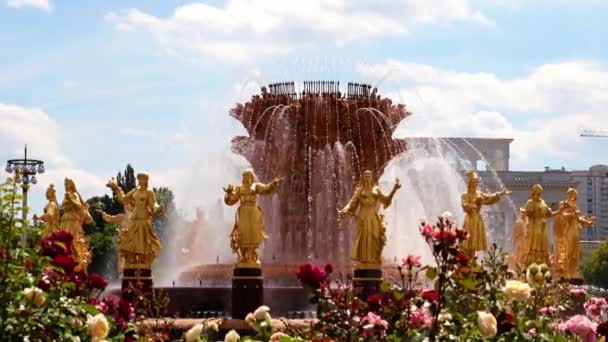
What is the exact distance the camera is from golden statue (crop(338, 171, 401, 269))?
53.5 ft

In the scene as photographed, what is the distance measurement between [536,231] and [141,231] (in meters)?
6.29

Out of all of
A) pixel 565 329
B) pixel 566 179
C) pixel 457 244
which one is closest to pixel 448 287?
pixel 457 244

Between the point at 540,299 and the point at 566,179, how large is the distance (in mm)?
73607

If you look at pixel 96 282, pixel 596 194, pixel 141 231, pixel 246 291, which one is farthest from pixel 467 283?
pixel 596 194

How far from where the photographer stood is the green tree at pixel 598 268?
208ft

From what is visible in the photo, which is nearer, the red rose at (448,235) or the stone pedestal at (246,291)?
the red rose at (448,235)

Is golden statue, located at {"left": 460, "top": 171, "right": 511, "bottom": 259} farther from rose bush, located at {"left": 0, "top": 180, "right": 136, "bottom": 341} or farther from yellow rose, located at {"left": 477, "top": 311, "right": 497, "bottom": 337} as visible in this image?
yellow rose, located at {"left": 477, "top": 311, "right": 497, "bottom": 337}

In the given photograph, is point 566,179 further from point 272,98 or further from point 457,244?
point 457,244

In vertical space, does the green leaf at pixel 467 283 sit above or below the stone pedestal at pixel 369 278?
below

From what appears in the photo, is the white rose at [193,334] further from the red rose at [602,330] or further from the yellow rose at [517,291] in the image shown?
the red rose at [602,330]

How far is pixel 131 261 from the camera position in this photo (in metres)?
16.9

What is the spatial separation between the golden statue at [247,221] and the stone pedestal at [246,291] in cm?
12

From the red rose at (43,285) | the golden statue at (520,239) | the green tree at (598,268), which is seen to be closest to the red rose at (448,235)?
the red rose at (43,285)

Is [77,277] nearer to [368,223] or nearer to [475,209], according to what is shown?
[368,223]
